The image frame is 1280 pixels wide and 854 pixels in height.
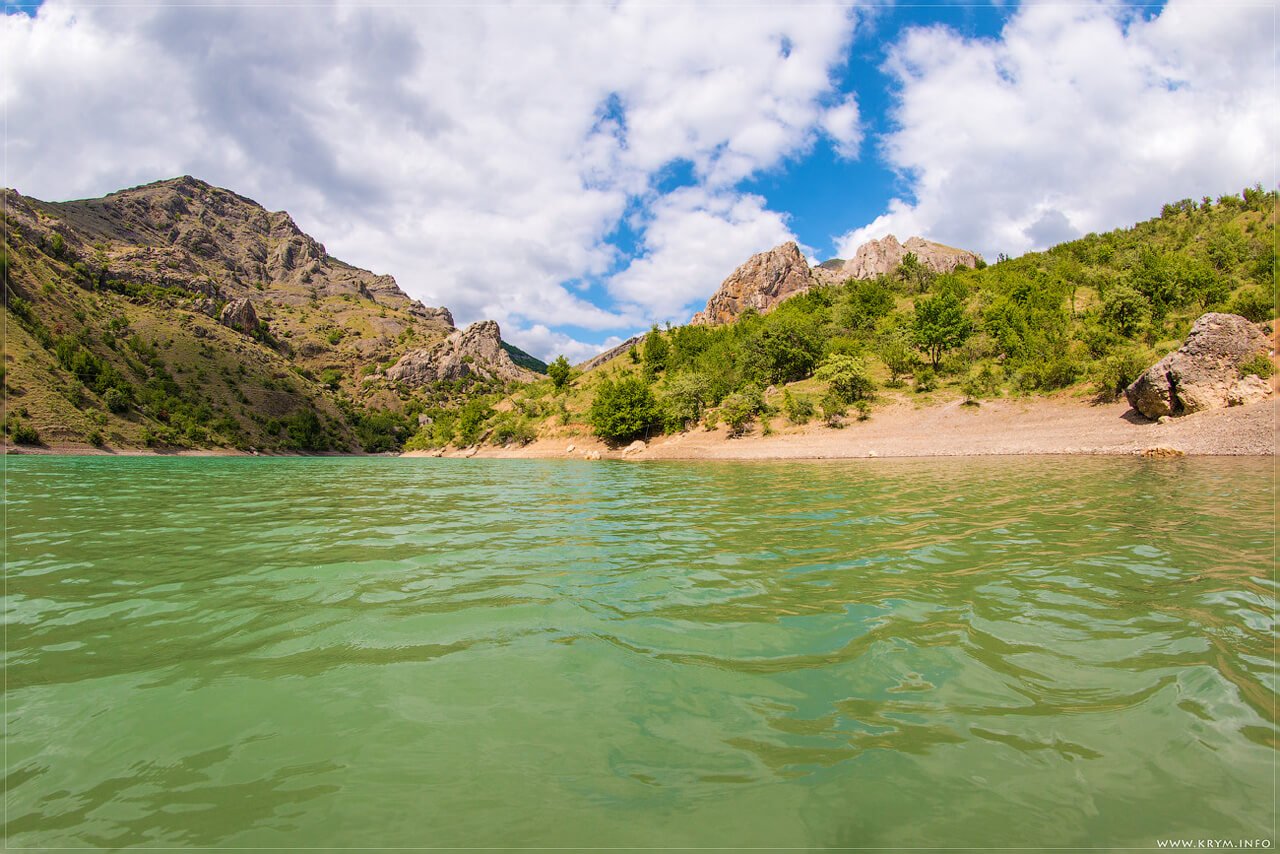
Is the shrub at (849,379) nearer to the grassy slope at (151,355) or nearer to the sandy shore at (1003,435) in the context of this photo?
the sandy shore at (1003,435)

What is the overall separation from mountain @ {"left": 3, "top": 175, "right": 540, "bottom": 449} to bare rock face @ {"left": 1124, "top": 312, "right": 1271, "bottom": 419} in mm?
122046

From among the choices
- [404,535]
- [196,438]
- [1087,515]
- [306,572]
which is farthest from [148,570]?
[196,438]

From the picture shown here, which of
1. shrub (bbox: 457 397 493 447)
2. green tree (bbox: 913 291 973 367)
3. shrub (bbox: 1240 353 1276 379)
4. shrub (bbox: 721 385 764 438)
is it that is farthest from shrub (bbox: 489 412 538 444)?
shrub (bbox: 1240 353 1276 379)

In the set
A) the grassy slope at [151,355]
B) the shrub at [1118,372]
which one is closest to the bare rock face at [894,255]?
the shrub at [1118,372]

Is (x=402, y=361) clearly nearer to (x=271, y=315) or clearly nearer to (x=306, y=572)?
(x=271, y=315)

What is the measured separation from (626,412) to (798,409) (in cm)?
2169

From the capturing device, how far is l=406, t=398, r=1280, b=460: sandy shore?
23.8m

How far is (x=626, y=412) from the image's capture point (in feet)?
200

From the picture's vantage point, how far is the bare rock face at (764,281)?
150 meters

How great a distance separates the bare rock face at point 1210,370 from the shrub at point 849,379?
20.5 meters

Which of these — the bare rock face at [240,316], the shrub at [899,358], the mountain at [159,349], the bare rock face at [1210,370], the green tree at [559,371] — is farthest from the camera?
the bare rock face at [240,316]

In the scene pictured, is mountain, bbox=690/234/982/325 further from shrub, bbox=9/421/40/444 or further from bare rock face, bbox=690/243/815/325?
shrub, bbox=9/421/40/444

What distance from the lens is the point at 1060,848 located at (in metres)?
2.44

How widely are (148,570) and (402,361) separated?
632ft
